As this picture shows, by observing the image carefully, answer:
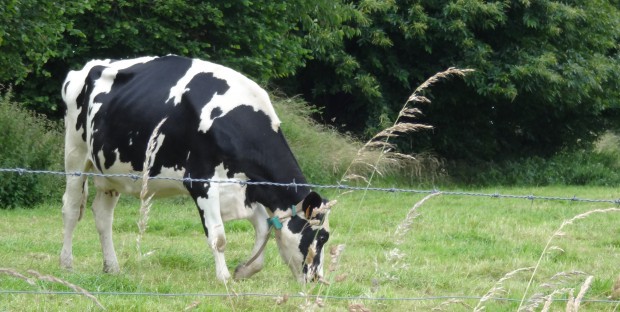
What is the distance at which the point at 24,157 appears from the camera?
16219 mm

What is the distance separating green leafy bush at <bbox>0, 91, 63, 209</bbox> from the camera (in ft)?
52.4

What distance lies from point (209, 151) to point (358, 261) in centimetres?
220

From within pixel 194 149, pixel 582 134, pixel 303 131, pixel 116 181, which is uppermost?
pixel 194 149

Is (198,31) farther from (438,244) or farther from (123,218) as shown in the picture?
(438,244)

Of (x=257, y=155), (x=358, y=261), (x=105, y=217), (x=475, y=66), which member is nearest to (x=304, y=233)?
(x=257, y=155)

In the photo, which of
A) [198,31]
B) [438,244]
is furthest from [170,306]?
[198,31]

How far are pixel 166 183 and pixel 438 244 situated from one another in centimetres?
396

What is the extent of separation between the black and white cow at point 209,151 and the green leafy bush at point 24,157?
21.0ft

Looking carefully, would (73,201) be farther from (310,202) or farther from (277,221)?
(310,202)

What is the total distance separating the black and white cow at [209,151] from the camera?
29.6ft

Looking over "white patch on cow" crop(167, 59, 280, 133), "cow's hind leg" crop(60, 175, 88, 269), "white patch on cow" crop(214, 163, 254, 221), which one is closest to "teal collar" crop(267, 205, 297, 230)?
"white patch on cow" crop(214, 163, 254, 221)

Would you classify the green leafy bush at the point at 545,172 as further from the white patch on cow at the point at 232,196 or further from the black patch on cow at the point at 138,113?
the white patch on cow at the point at 232,196

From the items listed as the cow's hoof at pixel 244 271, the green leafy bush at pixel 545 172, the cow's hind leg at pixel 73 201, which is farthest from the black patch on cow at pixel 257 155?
the green leafy bush at pixel 545 172

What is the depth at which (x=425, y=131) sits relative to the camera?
1035 inches
